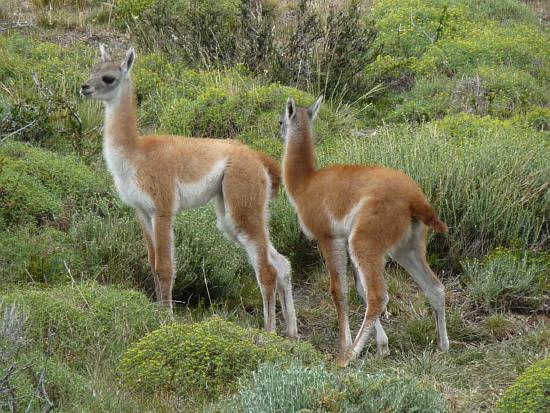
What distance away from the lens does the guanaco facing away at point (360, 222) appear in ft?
27.2

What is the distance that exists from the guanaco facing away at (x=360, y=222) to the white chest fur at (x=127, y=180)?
4.17 ft

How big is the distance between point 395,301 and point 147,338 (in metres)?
3.09

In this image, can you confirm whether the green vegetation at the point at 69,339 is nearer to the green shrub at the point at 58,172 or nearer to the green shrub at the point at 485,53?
the green shrub at the point at 58,172

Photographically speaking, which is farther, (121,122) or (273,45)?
(273,45)

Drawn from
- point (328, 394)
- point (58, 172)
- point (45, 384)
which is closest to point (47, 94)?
point (58, 172)

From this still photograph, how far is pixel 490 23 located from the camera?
690 inches

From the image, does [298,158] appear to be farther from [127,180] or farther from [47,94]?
[47,94]

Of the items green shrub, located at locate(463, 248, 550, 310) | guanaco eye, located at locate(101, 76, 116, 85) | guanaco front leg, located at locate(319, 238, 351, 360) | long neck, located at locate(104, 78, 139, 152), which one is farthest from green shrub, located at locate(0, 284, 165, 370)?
green shrub, located at locate(463, 248, 550, 310)

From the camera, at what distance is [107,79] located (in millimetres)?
9070

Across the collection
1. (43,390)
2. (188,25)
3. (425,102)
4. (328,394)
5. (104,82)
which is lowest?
(425,102)

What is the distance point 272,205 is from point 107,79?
106 inches

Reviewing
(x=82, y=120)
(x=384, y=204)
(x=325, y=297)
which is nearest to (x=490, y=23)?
(x=82, y=120)

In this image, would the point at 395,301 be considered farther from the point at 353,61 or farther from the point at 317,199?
the point at 353,61

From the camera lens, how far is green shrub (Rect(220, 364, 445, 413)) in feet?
20.8
